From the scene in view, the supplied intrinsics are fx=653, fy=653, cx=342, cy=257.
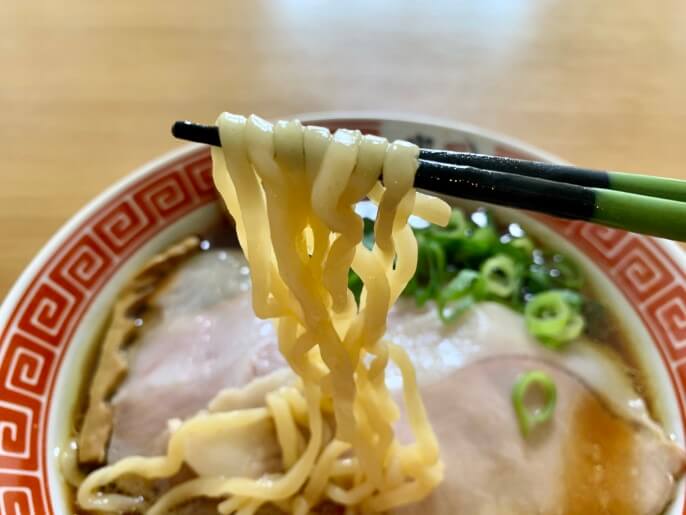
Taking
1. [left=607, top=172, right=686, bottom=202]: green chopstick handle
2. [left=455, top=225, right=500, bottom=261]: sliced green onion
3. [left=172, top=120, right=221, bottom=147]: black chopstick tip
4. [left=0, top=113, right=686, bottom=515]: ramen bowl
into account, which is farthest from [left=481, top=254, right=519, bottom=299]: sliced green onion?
[left=172, top=120, right=221, bottom=147]: black chopstick tip

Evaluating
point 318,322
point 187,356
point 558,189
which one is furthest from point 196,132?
point 187,356

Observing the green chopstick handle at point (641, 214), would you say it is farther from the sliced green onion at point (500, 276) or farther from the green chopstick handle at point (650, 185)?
the sliced green onion at point (500, 276)

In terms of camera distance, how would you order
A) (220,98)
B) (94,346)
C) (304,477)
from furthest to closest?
(220,98) → (94,346) → (304,477)

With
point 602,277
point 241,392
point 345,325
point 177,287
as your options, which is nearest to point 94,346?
point 177,287

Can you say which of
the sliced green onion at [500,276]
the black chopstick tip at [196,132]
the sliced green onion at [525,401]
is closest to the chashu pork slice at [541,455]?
the sliced green onion at [525,401]

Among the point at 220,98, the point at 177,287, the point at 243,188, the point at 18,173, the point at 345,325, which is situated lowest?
the point at 345,325

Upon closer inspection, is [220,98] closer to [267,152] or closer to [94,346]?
[94,346]

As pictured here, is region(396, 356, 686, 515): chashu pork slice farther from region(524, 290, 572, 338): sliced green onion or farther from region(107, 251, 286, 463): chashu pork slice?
region(107, 251, 286, 463): chashu pork slice
